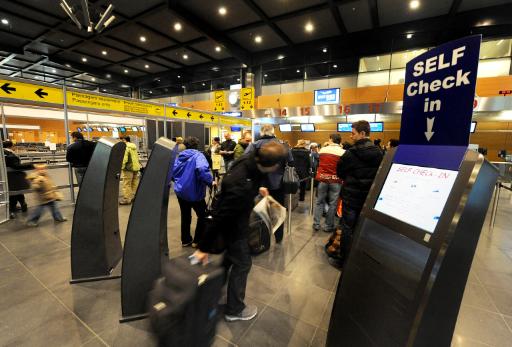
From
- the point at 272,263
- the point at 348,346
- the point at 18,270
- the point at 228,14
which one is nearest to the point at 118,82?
the point at 228,14

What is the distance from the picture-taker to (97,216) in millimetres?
2326

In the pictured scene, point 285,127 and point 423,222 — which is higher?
point 285,127

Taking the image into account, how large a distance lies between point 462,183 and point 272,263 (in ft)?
7.78

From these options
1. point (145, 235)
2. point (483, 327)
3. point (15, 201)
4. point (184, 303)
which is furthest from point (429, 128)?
point (15, 201)

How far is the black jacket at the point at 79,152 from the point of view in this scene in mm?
4367

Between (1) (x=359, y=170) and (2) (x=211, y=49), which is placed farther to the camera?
(2) (x=211, y=49)

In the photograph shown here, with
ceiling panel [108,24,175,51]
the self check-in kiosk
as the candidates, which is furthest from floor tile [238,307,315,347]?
ceiling panel [108,24,175,51]

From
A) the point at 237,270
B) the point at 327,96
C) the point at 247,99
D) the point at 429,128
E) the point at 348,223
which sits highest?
the point at 327,96

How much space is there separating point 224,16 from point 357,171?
807cm

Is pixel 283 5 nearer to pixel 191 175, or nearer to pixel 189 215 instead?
pixel 191 175

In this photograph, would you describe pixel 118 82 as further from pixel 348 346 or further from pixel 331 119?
pixel 348 346

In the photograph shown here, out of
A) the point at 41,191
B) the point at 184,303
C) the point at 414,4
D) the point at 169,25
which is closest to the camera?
the point at 184,303

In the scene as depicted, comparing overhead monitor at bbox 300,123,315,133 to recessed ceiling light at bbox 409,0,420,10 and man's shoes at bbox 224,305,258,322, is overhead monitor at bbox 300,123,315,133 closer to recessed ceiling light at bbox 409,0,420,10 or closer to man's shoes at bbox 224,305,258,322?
recessed ceiling light at bbox 409,0,420,10

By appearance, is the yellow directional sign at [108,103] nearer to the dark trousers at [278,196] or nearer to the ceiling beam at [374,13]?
the dark trousers at [278,196]
